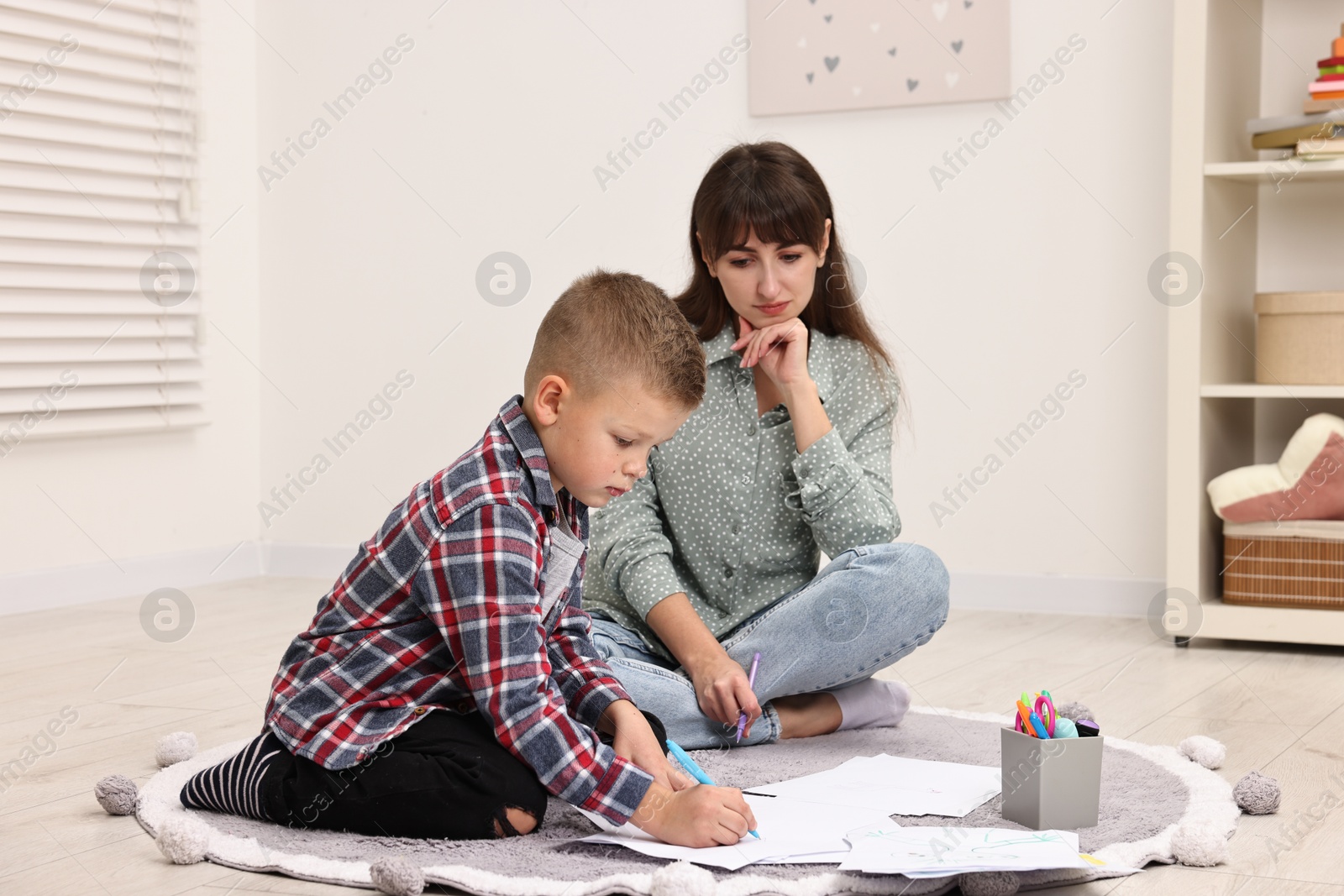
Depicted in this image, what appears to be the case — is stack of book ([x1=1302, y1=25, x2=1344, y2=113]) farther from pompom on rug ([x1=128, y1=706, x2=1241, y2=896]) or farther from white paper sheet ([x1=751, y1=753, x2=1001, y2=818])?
white paper sheet ([x1=751, y1=753, x2=1001, y2=818])

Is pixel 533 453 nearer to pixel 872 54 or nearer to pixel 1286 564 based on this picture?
pixel 1286 564

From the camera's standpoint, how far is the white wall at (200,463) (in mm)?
2488

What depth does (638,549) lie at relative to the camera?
1488 millimetres

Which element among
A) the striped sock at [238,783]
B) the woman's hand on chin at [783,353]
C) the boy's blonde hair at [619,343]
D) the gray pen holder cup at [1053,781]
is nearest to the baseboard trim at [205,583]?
the woman's hand on chin at [783,353]

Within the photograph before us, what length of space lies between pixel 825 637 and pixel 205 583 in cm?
183

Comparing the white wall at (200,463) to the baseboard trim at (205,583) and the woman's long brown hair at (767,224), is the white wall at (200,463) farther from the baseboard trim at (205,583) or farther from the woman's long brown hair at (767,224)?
the woman's long brown hair at (767,224)

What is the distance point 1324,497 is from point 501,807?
146cm

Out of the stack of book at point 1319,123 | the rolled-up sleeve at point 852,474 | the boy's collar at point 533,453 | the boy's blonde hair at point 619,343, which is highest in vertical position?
the stack of book at point 1319,123

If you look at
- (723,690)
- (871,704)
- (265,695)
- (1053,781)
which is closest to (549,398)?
(723,690)

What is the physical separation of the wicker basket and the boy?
1297 millimetres

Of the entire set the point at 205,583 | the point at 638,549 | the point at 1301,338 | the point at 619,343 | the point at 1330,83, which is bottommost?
the point at 205,583

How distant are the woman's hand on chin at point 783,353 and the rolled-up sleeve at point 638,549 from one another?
0.57ft

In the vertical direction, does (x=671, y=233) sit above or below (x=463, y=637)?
above

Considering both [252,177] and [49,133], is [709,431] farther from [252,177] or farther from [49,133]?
[252,177]
